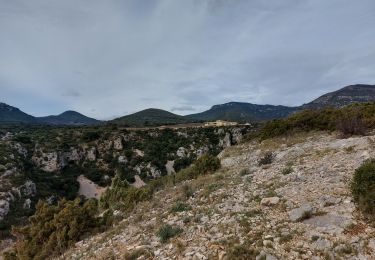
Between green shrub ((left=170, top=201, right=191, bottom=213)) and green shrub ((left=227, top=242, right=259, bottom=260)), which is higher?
green shrub ((left=227, top=242, right=259, bottom=260))

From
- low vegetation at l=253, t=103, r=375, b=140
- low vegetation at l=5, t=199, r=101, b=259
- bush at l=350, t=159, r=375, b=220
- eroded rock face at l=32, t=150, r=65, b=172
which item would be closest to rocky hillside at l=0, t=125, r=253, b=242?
eroded rock face at l=32, t=150, r=65, b=172

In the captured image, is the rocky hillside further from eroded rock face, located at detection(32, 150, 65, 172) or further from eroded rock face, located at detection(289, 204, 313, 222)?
eroded rock face, located at detection(289, 204, 313, 222)

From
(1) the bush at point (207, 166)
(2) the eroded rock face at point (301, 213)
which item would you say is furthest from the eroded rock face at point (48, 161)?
(2) the eroded rock face at point (301, 213)

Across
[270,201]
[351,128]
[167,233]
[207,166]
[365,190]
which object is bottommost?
[167,233]

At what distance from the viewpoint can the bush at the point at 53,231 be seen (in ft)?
44.3

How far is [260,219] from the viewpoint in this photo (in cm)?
984

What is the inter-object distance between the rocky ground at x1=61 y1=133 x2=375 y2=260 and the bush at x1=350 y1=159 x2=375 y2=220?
0.29 m

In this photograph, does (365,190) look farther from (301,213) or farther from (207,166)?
(207,166)

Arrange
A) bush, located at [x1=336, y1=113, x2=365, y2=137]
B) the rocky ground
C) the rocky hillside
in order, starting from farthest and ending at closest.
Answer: the rocky hillside → bush, located at [x1=336, y1=113, x2=365, y2=137] → the rocky ground

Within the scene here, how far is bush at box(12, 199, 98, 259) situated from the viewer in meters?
13.5

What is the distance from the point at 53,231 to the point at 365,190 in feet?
41.5

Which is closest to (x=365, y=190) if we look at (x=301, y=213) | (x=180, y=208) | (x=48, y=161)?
(x=301, y=213)

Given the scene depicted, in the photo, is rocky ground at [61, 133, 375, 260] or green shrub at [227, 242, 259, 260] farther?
rocky ground at [61, 133, 375, 260]

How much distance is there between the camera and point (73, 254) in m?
12.2
